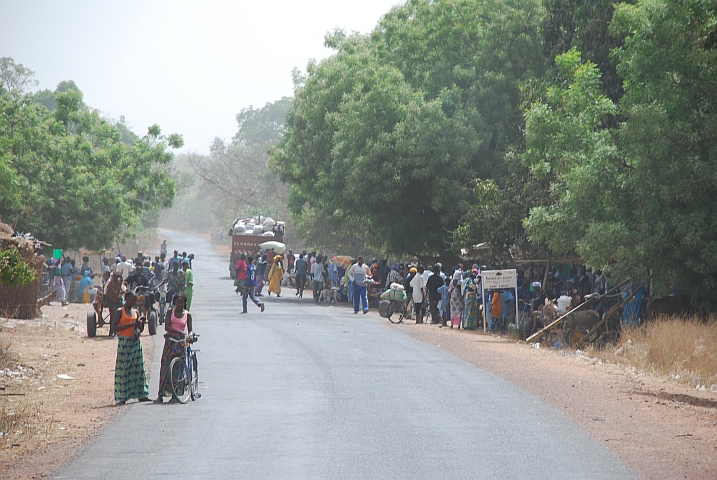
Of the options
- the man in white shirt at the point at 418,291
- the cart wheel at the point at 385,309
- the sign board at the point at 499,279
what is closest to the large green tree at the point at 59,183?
the cart wheel at the point at 385,309

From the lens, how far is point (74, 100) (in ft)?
163

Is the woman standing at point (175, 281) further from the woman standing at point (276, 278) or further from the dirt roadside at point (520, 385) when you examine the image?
the woman standing at point (276, 278)

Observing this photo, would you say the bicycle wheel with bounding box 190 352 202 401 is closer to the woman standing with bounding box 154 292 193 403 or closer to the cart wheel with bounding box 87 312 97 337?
the woman standing with bounding box 154 292 193 403

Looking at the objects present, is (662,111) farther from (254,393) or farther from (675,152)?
(254,393)

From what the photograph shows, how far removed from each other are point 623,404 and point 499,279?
10536 millimetres

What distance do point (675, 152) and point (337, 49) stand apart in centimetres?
2834

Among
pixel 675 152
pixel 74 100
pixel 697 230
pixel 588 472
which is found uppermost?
pixel 74 100

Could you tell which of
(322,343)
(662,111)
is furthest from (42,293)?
(662,111)

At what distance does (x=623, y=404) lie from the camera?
44.5ft

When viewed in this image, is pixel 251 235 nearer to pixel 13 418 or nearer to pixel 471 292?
pixel 471 292

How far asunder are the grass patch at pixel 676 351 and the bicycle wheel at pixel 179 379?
888 centimetres

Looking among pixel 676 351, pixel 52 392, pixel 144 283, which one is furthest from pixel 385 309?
pixel 52 392

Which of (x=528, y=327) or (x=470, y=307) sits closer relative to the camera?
(x=528, y=327)

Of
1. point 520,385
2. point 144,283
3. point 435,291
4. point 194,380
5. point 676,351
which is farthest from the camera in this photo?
point 435,291
